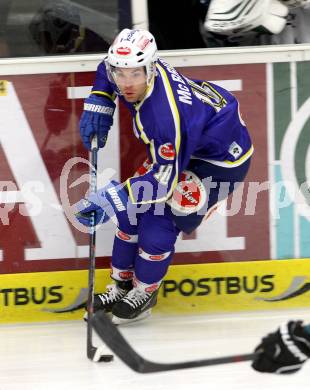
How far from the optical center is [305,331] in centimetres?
274

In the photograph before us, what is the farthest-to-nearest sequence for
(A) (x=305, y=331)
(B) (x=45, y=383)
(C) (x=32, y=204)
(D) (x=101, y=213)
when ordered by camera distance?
1. (C) (x=32, y=204)
2. (D) (x=101, y=213)
3. (B) (x=45, y=383)
4. (A) (x=305, y=331)

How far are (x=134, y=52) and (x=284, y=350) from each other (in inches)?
55.1

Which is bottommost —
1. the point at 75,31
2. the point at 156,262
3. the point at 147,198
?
the point at 156,262

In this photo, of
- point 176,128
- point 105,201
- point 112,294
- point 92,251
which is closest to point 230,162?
point 176,128

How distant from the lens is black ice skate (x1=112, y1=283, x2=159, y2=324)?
4.04 metres

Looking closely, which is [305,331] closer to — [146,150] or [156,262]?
[156,262]

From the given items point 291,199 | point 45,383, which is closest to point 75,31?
point 291,199

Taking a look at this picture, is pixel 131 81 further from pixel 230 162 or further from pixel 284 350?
pixel 284 350

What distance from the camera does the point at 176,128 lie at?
12.0 feet

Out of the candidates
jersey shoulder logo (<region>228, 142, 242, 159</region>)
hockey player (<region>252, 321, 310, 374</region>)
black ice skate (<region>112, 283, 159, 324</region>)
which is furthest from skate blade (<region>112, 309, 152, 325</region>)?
hockey player (<region>252, 321, 310, 374</region>)

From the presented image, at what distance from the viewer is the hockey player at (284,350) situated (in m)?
2.72

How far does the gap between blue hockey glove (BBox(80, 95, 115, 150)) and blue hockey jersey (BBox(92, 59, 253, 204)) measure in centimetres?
4

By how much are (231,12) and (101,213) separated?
1.00m

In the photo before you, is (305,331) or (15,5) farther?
(15,5)
